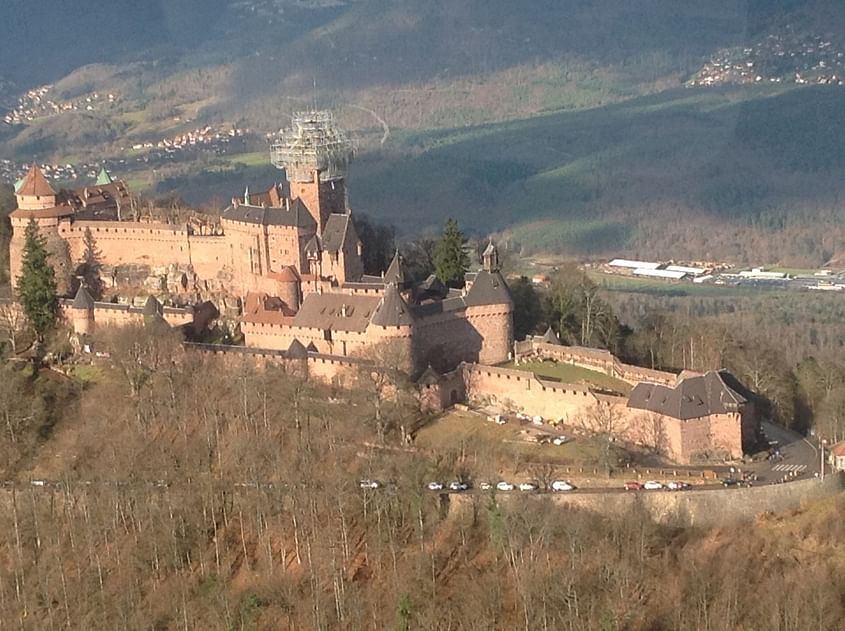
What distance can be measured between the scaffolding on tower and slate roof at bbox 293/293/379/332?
A: 21.7ft

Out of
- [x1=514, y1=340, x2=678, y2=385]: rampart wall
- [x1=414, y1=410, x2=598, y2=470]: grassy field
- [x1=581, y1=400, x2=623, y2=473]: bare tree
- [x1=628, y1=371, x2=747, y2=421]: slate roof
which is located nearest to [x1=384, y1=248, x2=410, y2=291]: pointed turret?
[x1=514, y1=340, x2=678, y2=385]: rampart wall

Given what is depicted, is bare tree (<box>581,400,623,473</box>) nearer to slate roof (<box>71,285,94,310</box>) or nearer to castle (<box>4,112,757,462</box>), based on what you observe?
castle (<box>4,112,757,462</box>)

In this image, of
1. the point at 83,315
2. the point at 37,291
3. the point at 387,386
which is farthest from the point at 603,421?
the point at 37,291

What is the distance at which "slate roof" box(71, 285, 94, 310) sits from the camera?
6662cm

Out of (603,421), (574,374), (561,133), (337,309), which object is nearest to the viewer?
(603,421)

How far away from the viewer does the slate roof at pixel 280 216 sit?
66938 millimetres

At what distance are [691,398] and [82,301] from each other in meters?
26.8

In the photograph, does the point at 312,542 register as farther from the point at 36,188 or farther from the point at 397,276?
the point at 36,188

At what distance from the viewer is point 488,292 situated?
2518 inches

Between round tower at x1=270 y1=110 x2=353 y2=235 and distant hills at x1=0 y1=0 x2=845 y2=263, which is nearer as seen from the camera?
round tower at x1=270 y1=110 x2=353 y2=235

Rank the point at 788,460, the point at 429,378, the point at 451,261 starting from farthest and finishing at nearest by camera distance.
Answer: the point at 451,261
the point at 429,378
the point at 788,460

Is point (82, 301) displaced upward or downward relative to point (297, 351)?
upward

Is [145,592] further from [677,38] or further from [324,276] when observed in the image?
[677,38]

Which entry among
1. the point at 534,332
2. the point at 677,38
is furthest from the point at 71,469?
the point at 677,38
